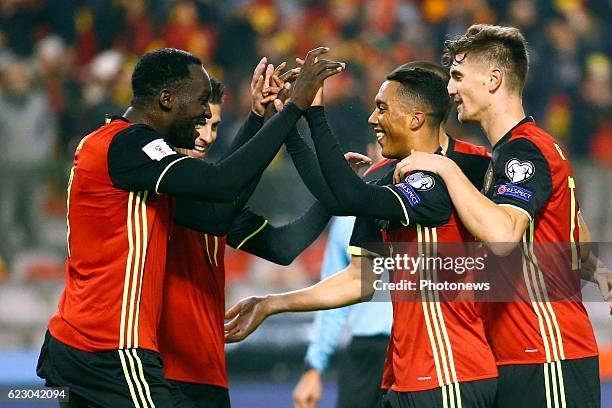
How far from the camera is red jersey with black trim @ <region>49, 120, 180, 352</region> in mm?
3832

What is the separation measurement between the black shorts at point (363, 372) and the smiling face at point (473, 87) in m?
1.74

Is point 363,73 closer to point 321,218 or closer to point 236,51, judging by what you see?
point 236,51

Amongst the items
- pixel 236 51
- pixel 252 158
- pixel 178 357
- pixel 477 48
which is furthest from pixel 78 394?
pixel 236 51

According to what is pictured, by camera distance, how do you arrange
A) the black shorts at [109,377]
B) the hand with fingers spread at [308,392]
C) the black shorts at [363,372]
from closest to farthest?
the black shorts at [109,377] → the black shorts at [363,372] → the hand with fingers spread at [308,392]

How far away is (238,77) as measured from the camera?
10.9m

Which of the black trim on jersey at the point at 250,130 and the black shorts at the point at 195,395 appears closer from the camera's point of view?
the black shorts at the point at 195,395

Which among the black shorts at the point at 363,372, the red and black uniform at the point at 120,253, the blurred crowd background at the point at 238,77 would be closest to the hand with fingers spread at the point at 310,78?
the red and black uniform at the point at 120,253

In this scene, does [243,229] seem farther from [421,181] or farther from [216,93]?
[421,181]

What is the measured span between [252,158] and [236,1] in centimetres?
849

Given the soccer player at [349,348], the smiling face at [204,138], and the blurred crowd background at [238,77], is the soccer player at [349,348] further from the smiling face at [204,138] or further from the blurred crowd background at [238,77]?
the blurred crowd background at [238,77]

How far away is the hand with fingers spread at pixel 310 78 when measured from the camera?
4094mm

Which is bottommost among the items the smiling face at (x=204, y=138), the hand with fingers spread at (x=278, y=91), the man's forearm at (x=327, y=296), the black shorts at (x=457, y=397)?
the black shorts at (x=457, y=397)

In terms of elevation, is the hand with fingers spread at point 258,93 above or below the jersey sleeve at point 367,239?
above

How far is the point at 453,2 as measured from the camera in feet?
38.7
